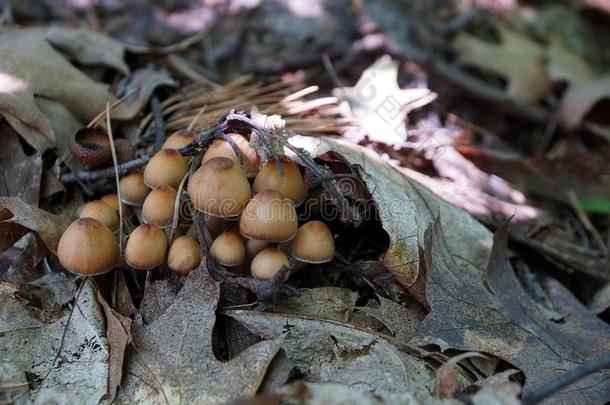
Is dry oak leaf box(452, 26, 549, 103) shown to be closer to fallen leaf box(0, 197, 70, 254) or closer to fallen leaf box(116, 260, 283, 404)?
fallen leaf box(116, 260, 283, 404)

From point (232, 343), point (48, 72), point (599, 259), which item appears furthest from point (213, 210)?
point (599, 259)

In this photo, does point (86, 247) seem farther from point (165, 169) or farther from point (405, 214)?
point (405, 214)

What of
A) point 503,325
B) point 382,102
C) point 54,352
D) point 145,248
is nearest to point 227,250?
point 145,248

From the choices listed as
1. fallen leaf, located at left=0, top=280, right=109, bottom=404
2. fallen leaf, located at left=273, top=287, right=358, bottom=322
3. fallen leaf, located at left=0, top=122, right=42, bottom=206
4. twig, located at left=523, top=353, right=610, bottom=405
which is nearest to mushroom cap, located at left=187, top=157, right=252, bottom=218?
fallen leaf, located at left=273, top=287, right=358, bottom=322

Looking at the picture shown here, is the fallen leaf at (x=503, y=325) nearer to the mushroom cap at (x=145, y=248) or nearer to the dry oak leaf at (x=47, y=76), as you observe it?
the mushroom cap at (x=145, y=248)

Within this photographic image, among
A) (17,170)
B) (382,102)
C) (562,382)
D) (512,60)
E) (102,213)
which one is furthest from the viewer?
(512,60)

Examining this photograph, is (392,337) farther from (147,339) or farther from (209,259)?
(147,339)
